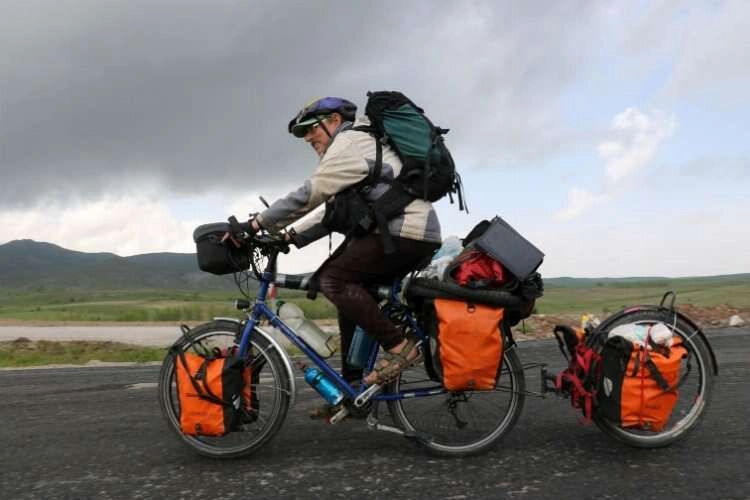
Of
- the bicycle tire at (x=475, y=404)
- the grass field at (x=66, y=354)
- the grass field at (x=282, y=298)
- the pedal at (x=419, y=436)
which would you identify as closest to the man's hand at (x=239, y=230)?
the grass field at (x=282, y=298)

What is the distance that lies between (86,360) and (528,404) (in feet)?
33.7

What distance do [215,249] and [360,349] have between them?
117 cm

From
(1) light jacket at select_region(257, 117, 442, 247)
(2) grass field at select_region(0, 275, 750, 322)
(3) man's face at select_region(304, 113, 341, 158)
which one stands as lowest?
(2) grass field at select_region(0, 275, 750, 322)

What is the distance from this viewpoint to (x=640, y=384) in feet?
12.4

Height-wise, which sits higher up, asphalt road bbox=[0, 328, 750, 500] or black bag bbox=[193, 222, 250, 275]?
black bag bbox=[193, 222, 250, 275]

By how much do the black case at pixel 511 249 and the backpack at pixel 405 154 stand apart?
426 millimetres

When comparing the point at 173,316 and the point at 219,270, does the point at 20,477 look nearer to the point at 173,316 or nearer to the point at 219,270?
the point at 219,270

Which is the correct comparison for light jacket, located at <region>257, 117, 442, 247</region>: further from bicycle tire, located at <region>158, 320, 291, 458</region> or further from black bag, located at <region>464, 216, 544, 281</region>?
bicycle tire, located at <region>158, 320, 291, 458</region>

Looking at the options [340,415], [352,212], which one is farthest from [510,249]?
[340,415]

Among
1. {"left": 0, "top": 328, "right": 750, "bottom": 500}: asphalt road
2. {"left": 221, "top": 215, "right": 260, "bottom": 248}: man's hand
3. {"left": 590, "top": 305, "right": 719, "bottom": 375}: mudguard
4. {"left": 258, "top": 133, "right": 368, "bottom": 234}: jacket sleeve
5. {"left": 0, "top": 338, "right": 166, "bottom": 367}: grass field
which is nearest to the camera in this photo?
{"left": 0, "top": 328, "right": 750, "bottom": 500}: asphalt road

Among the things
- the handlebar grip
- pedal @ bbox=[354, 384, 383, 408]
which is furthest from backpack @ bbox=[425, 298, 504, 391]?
the handlebar grip

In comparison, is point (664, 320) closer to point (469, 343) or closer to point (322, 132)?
point (469, 343)

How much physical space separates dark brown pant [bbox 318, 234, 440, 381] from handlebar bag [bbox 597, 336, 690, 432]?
4.40 ft

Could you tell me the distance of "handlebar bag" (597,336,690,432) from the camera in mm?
3762
